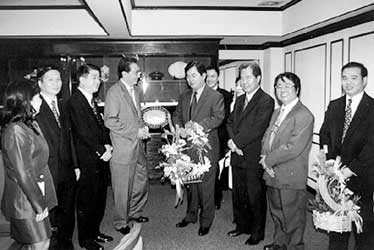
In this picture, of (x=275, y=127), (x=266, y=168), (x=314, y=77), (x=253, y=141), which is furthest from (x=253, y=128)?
(x=314, y=77)

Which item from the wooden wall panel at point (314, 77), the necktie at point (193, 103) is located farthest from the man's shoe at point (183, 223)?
the wooden wall panel at point (314, 77)

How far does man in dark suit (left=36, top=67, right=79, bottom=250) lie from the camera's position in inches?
135

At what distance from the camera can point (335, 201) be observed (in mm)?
3291

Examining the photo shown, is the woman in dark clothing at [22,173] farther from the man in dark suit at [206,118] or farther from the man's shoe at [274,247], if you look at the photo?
the man's shoe at [274,247]

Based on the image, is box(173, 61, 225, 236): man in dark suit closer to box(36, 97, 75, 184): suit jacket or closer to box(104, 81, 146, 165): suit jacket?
box(104, 81, 146, 165): suit jacket

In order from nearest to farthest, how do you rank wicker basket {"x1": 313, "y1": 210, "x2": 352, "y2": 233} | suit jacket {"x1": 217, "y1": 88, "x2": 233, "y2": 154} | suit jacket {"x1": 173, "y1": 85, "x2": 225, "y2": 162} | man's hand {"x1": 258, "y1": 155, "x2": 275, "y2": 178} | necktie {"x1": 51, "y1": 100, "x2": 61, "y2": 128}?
wicker basket {"x1": 313, "y1": 210, "x2": 352, "y2": 233} → necktie {"x1": 51, "y1": 100, "x2": 61, "y2": 128} → man's hand {"x1": 258, "y1": 155, "x2": 275, "y2": 178} → suit jacket {"x1": 173, "y1": 85, "x2": 225, "y2": 162} → suit jacket {"x1": 217, "y1": 88, "x2": 233, "y2": 154}

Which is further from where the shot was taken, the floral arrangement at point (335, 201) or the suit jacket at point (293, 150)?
the suit jacket at point (293, 150)

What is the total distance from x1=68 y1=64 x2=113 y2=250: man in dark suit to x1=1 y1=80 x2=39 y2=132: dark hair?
Answer: 1.06 meters

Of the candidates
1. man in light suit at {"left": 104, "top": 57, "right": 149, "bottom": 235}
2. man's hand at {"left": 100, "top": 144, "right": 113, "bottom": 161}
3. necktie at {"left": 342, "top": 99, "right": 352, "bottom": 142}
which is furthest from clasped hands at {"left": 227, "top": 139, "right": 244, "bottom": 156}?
man's hand at {"left": 100, "top": 144, "right": 113, "bottom": 161}

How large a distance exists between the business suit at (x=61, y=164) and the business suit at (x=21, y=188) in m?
0.68

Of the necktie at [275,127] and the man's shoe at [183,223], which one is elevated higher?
the necktie at [275,127]

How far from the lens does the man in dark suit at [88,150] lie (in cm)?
381

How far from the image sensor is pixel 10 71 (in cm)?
736

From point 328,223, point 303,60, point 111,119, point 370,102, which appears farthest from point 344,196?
point 303,60
